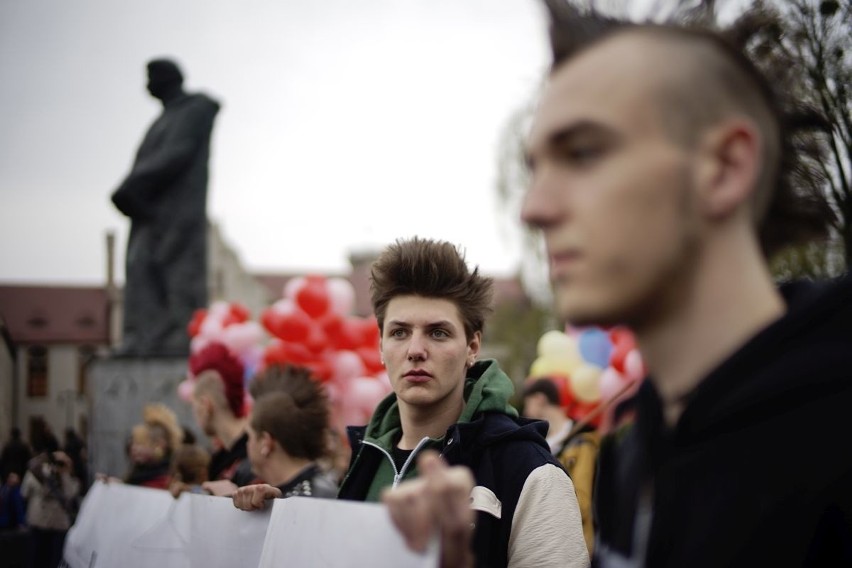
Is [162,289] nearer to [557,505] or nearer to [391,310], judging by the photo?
[391,310]

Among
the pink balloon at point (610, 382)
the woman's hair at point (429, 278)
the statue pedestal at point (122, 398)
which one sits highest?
the woman's hair at point (429, 278)

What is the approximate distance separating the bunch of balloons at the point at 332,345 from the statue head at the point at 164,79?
4405mm

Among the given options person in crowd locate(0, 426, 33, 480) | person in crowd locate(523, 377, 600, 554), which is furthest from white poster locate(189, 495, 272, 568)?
person in crowd locate(0, 426, 33, 480)

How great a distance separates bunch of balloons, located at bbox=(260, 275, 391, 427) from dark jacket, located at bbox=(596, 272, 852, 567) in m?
4.69

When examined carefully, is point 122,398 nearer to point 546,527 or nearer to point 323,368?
point 323,368

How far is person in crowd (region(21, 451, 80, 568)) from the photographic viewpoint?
308 inches

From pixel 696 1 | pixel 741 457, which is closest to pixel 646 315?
pixel 741 457

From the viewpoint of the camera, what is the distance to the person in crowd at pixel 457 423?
78.0 inches

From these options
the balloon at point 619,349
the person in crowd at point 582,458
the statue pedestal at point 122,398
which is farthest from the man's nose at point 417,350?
the statue pedestal at point 122,398

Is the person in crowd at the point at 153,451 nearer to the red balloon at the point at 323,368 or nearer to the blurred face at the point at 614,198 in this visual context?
the red balloon at the point at 323,368

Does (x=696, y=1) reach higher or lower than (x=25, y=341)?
higher

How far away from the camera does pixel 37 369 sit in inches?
2165

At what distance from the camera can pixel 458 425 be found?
219 centimetres

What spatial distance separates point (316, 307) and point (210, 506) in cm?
357
